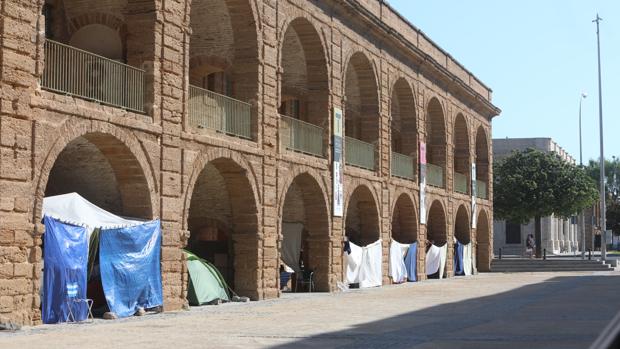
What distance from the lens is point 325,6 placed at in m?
25.1

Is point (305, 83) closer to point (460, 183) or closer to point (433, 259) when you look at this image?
point (433, 259)

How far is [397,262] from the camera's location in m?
30.8

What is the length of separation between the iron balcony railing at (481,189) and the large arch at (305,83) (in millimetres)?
19429

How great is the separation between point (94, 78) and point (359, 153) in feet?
44.5

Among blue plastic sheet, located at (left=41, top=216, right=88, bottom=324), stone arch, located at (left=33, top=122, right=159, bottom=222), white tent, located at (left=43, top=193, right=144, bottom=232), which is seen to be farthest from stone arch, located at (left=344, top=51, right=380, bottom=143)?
blue plastic sheet, located at (left=41, top=216, right=88, bottom=324)

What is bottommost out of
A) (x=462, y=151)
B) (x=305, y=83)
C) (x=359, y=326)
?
(x=359, y=326)

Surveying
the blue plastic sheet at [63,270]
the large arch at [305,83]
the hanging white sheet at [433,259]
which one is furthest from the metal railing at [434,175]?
the blue plastic sheet at [63,270]

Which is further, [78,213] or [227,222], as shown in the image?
[227,222]

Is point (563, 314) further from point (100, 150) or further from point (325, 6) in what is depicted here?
point (325, 6)

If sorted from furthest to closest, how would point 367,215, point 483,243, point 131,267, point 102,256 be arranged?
point 483,243
point 367,215
point 131,267
point 102,256

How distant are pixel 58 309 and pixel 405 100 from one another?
2116cm

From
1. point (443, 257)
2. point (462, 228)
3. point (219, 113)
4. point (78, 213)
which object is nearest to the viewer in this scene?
point (78, 213)

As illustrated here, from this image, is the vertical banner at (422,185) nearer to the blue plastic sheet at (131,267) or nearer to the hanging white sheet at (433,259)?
the hanging white sheet at (433,259)

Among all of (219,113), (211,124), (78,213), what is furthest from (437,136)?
(78,213)
